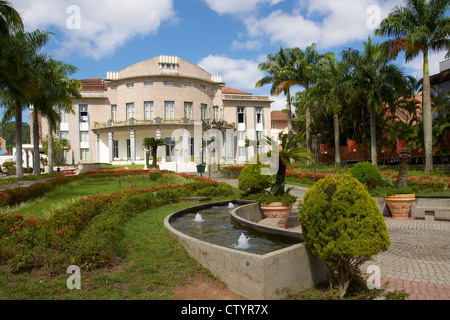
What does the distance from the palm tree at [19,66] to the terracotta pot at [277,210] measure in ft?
49.9

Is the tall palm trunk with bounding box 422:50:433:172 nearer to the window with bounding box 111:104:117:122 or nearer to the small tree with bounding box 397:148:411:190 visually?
the small tree with bounding box 397:148:411:190

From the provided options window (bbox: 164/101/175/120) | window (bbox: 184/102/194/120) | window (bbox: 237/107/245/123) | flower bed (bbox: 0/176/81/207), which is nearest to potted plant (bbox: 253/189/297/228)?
flower bed (bbox: 0/176/81/207)

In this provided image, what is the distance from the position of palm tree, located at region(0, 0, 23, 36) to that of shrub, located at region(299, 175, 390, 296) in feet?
53.0

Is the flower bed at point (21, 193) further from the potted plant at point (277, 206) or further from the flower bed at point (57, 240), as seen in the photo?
the potted plant at point (277, 206)

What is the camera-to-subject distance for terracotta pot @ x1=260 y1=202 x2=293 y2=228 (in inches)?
353

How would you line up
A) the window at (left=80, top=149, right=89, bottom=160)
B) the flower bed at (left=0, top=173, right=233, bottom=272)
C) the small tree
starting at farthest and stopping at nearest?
the window at (left=80, top=149, right=89, bottom=160), the small tree, the flower bed at (left=0, top=173, right=233, bottom=272)

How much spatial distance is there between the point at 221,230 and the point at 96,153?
41.8 meters

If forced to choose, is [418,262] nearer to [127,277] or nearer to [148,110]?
[127,277]

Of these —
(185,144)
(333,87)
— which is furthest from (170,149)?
(333,87)

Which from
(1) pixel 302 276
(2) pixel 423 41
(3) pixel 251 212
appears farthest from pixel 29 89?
(2) pixel 423 41

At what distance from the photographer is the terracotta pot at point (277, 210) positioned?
8.96m

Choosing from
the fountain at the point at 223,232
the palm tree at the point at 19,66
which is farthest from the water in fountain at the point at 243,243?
the palm tree at the point at 19,66
